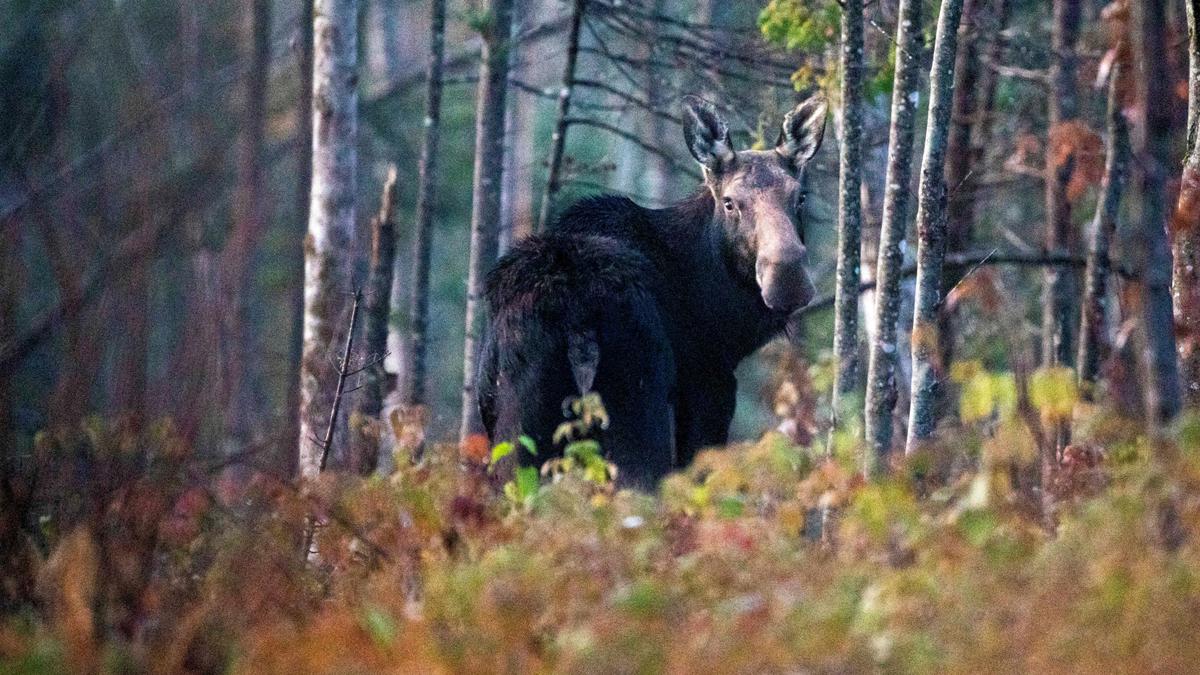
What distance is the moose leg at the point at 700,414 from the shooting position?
8875 millimetres

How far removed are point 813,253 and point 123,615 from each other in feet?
62.9

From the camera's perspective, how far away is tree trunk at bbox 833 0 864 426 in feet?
28.4

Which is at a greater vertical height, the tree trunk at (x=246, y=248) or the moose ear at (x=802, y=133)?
the moose ear at (x=802, y=133)

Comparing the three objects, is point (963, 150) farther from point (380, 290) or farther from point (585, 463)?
point (585, 463)

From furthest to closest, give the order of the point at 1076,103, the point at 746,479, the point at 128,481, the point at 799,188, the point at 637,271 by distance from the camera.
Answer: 1. the point at 1076,103
2. the point at 799,188
3. the point at 637,271
4. the point at 746,479
5. the point at 128,481

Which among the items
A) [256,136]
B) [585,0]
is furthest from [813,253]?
[256,136]

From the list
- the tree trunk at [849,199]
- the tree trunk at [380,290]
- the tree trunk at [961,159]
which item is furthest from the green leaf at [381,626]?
the tree trunk at [961,159]

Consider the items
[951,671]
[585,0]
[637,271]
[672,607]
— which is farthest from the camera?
[585,0]

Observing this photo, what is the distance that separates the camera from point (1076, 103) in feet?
48.7

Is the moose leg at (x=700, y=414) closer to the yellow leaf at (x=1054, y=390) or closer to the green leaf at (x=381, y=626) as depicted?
the yellow leaf at (x=1054, y=390)

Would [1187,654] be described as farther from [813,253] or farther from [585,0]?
[813,253]

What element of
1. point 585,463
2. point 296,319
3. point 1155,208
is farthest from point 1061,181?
point 296,319

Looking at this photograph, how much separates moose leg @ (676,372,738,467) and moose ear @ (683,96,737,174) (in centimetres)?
136

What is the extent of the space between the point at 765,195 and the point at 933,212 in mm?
1348
